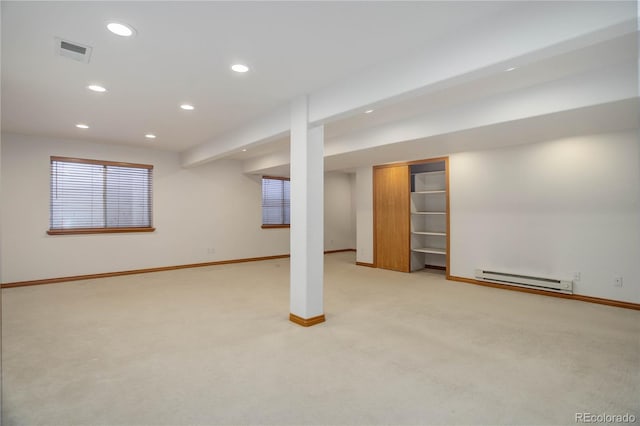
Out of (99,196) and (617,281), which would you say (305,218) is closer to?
(617,281)

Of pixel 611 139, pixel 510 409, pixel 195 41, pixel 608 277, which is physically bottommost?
pixel 510 409

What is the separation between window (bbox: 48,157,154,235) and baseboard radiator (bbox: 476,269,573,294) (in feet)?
20.9

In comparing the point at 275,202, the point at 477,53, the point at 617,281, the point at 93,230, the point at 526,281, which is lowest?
the point at 526,281

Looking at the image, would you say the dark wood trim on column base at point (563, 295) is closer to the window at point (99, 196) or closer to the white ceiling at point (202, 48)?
the white ceiling at point (202, 48)

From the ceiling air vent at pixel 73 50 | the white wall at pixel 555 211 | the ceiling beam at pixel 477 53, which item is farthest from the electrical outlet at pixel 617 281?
the ceiling air vent at pixel 73 50

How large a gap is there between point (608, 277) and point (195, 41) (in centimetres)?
554

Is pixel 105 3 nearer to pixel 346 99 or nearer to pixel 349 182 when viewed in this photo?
pixel 346 99

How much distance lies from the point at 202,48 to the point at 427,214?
18.3 feet

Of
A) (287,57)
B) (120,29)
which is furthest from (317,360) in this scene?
(120,29)

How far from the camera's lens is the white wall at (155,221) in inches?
218

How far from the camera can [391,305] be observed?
4352 mm

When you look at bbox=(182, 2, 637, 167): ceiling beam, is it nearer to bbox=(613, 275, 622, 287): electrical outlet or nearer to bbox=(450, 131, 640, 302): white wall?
bbox=(450, 131, 640, 302): white wall

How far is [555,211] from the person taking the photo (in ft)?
15.9

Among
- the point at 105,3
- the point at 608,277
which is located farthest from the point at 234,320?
the point at 608,277
